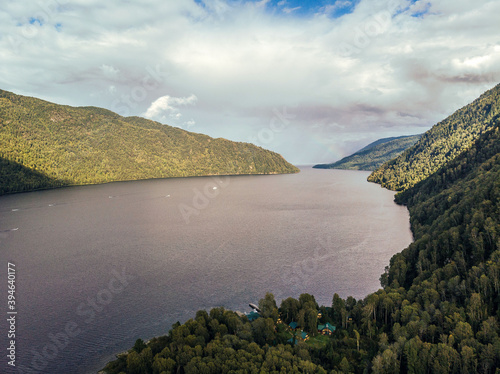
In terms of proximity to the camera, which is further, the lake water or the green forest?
the lake water

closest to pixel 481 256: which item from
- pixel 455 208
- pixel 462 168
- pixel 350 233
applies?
pixel 455 208

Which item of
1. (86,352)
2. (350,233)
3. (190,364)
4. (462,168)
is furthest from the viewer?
(462,168)

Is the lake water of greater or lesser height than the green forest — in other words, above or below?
above

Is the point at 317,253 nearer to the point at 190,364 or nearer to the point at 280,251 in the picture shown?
the point at 280,251

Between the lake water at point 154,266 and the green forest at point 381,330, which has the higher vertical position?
the lake water at point 154,266

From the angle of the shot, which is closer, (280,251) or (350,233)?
(280,251)
